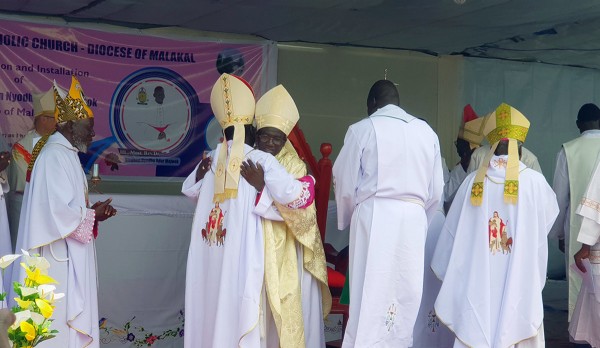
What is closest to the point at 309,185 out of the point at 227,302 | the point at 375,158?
the point at 375,158

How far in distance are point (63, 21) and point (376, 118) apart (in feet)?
10.8

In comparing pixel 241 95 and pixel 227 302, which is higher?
pixel 241 95

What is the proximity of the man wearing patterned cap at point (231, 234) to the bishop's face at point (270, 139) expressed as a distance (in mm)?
74

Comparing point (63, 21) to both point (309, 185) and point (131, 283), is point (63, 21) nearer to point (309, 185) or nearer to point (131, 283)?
point (131, 283)

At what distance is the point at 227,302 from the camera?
5414 millimetres

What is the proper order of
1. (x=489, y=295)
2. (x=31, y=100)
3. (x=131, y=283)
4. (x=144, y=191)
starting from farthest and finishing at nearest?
(x=144, y=191), (x=31, y=100), (x=131, y=283), (x=489, y=295)

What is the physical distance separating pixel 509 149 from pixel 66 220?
8.93 ft

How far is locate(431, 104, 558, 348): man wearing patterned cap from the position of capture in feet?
18.9

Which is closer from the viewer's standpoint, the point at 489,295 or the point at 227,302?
the point at 227,302

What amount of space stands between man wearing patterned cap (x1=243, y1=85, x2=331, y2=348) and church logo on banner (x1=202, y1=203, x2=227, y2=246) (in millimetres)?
243

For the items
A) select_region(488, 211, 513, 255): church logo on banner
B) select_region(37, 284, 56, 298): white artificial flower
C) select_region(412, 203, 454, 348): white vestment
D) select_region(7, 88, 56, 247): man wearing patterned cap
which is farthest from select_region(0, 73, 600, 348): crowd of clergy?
select_region(37, 284, 56, 298): white artificial flower

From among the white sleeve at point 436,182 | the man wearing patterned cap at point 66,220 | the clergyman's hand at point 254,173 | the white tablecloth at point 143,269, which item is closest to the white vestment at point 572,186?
the white sleeve at point 436,182

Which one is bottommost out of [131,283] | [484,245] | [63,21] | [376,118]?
[131,283]

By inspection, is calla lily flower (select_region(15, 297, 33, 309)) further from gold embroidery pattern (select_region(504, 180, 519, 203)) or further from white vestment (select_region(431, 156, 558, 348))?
gold embroidery pattern (select_region(504, 180, 519, 203))
